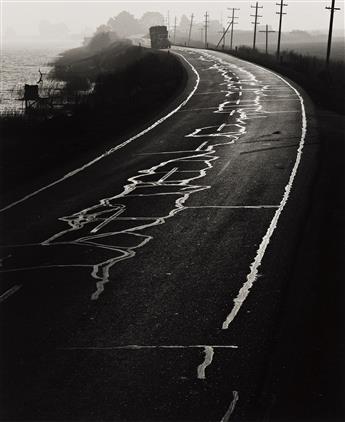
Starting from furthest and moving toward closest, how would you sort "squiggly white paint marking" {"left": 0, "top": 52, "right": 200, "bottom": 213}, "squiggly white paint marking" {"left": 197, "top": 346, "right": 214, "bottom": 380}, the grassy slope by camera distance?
the grassy slope
"squiggly white paint marking" {"left": 0, "top": 52, "right": 200, "bottom": 213}
"squiggly white paint marking" {"left": 197, "top": 346, "right": 214, "bottom": 380}

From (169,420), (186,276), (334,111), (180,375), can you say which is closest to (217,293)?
(186,276)

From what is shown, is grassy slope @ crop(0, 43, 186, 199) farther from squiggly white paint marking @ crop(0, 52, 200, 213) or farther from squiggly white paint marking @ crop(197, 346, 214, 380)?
squiggly white paint marking @ crop(197, 346, 214, 380)

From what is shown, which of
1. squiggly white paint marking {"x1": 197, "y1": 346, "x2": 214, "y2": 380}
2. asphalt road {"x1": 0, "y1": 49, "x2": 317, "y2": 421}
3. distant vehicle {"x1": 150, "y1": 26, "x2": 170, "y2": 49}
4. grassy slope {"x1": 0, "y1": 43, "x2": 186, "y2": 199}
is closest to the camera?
asphalt road {"x1": 0, "y1": 49, "x2": 317, "y2": 421}

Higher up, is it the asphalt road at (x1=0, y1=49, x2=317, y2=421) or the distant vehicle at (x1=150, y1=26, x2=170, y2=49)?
the distant vehicle at (x1=150, y1=26, x2=170, y2=49)

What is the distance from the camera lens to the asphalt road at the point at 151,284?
5.88m

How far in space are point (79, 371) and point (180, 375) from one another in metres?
1.05

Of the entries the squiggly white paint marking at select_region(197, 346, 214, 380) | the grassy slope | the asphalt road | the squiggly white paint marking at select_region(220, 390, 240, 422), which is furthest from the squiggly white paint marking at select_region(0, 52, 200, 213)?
the squiggly white paint marking at select_region(220, 390, 240, 422)

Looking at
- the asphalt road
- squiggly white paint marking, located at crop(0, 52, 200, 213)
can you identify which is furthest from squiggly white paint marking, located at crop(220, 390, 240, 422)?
squiggly white paint marking, located at crop(0, 52, 200, 213)

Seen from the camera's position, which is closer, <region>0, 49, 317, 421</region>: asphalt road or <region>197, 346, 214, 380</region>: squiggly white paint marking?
<region>0, 49, 317, 421</region>: asphalt road

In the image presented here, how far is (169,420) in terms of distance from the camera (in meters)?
5.43

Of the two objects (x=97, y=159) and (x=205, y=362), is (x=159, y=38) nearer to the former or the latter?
(x=97, y=159)

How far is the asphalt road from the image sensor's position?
19.3 feet

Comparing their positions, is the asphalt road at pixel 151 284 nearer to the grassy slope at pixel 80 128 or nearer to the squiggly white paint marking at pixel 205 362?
the squiggly white paint marking at pixel 205 362

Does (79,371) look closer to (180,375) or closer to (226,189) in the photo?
(180,375)
